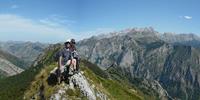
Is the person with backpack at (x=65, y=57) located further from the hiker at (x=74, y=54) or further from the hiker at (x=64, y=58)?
the hiker at (x=74, y=54)

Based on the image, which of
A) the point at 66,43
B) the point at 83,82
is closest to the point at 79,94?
the point at 83,82

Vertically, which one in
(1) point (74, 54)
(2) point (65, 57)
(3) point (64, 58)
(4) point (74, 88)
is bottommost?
(4) point (74, 88)

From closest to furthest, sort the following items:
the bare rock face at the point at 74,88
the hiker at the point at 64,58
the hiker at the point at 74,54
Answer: the hiker at the point at 74,54 < the hiker at the point at 64,58 < the bare rock face at the point at 74,88

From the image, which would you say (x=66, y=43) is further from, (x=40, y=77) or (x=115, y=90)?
(x=115, y=90)

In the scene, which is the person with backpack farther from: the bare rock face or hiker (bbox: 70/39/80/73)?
the bare rock face

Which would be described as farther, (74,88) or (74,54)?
(74,88)

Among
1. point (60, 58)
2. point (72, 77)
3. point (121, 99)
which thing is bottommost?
point (121, 99)

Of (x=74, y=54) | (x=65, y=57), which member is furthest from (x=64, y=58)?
(x=74, y=54)

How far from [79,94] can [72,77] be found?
251 centimetres

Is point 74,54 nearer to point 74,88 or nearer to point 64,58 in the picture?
point 64,58

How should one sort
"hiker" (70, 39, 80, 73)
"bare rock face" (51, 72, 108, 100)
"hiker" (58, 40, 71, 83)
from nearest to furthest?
"hiker" (70, 39, 80, 73), "hiker" (58, 40, 71, 83), "bare rock face" (51, 72, 108, 100)

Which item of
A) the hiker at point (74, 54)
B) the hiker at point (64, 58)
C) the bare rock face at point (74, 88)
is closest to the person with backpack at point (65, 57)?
the hiker at point (64, 58)

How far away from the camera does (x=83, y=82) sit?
157 ft

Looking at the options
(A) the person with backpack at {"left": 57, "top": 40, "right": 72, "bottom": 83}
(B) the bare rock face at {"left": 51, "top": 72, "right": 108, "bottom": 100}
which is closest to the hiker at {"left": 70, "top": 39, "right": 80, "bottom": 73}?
(A) the person with backpack at {"left": 57, "top": 40, "right": 72, "bottom": 83}
